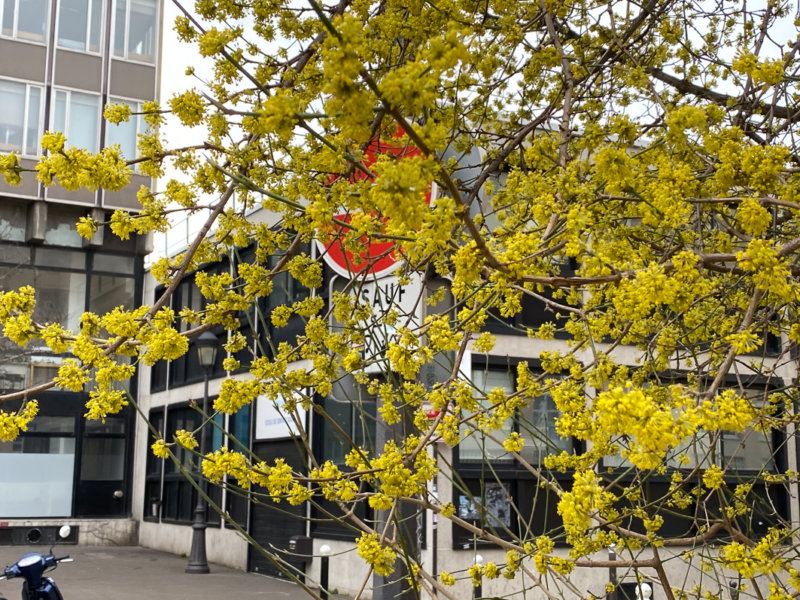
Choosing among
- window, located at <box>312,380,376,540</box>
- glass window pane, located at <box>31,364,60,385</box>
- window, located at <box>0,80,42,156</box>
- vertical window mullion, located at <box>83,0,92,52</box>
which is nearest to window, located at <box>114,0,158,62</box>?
vertical window mullion, located at <box>83,0,92,52</box>

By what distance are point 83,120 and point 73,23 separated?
231 cm

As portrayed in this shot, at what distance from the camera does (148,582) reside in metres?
15.1

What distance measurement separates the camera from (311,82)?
14.7ft

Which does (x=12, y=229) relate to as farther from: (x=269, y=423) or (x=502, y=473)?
(x=502, y=473)

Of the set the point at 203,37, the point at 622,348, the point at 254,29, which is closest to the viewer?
the point at 203,37

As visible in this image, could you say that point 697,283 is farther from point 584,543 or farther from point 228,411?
point 228,411

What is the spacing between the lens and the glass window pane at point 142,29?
22438mm

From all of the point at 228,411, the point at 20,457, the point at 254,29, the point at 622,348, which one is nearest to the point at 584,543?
the point at 228,411

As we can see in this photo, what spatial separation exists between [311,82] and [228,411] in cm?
177

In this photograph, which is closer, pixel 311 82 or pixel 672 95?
pixel 311 82

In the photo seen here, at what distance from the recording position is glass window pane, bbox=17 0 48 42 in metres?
21.2

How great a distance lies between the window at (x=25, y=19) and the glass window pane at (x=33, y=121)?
129 cm

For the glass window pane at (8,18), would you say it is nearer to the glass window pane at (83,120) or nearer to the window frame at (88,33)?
the window frame at (88,33)

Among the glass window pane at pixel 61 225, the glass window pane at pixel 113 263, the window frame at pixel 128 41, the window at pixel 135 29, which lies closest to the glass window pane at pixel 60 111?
the window frame at pixel 128 41
